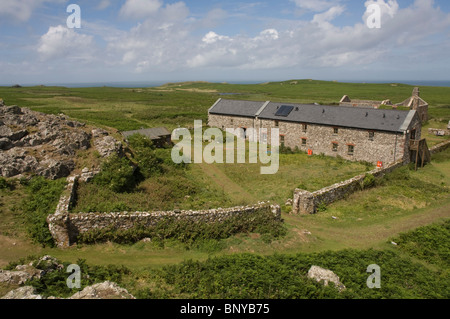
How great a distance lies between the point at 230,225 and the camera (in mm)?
14898

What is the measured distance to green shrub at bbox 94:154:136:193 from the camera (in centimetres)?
1845

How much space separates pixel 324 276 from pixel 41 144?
21.0 m

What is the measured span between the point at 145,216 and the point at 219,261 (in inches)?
171

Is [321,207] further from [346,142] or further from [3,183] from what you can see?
[3,183]

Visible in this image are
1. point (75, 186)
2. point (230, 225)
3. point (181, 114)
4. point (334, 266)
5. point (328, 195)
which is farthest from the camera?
point (181, 114)

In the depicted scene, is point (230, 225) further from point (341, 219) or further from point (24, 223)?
Answer: point (24, 223)

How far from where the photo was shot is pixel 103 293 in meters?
8.74

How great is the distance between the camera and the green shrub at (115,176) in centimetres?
1845

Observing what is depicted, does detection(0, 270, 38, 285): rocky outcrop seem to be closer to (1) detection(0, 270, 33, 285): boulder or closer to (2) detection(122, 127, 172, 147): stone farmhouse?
(1) detection(0, 270, 33, 285): boulder

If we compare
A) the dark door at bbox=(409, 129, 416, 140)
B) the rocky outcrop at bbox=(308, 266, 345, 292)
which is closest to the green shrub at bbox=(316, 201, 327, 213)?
the rocky outcrop at bbox=(308, 266, 345, 292)

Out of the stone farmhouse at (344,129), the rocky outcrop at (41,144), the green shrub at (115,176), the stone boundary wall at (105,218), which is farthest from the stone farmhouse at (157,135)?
the stone boundary wall at (105,218)

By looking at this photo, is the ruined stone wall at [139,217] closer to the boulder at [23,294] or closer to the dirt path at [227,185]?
the dirt path at [227,185]

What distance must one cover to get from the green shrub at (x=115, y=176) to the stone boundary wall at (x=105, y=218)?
8.51ft

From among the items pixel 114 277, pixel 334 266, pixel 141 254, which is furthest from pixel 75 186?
pixel 334 266
